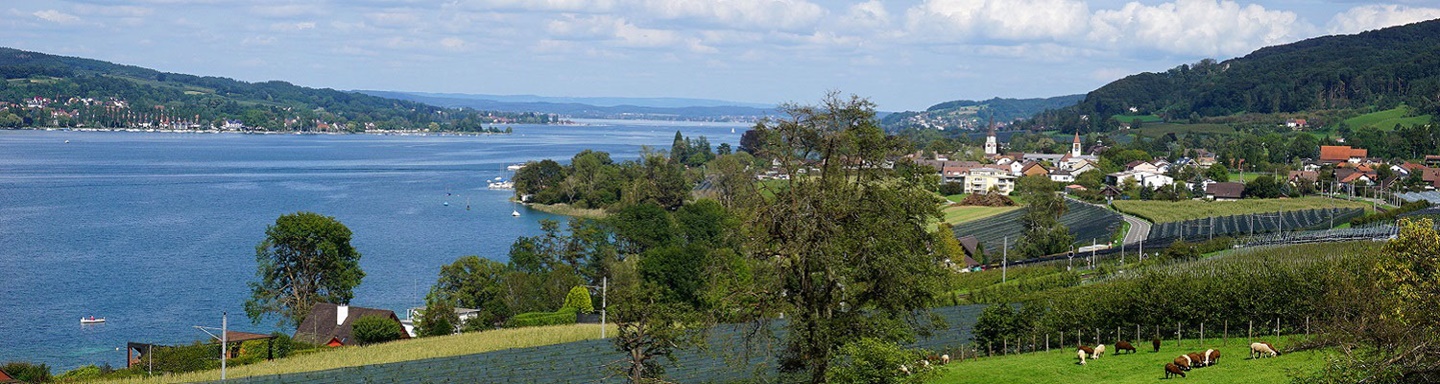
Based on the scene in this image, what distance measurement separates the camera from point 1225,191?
78.9 m

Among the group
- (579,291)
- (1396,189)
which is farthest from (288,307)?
(1396,189)

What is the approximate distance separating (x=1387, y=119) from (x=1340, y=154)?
3673 cm

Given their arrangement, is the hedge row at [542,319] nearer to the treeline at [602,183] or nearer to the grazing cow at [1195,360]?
the grazing cow at [1195,360]

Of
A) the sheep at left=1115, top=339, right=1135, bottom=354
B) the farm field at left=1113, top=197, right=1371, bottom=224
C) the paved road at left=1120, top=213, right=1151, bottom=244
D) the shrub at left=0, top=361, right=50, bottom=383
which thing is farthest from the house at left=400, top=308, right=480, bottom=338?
the farm field at left=1113, top=197, right=1371, bottom=224

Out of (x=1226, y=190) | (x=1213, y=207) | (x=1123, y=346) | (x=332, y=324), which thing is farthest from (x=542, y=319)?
(x=1226, y=190)

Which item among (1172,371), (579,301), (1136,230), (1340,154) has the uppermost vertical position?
(1340,154)

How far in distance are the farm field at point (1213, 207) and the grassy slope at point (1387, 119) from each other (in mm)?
69092

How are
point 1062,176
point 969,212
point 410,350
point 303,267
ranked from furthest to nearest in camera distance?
point 1062,176 → point 969,212 → point 303,267 → point 410,350

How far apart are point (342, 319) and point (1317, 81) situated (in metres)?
162

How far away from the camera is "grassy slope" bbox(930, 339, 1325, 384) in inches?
782

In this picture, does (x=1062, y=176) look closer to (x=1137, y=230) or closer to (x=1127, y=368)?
(x=1137, y=230)

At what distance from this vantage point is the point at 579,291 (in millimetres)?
41781

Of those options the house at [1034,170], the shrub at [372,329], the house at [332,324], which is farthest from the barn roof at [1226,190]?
the shrub at [372,329]

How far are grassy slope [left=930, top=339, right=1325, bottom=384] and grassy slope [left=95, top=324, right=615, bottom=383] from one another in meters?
12.1
